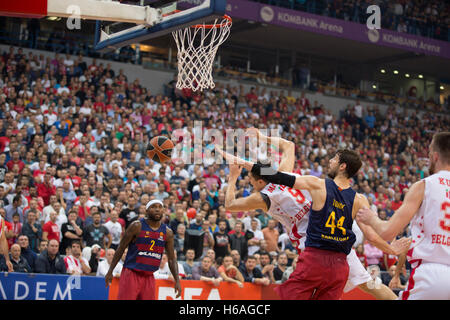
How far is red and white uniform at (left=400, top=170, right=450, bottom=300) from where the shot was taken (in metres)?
4.23

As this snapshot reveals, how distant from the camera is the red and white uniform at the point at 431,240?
423cm

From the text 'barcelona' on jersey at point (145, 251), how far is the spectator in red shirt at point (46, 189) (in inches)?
192

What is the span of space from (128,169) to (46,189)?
206cm

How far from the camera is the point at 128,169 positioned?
13672 mm

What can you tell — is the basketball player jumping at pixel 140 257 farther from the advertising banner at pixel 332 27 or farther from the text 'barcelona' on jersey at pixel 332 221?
the advertising banner at pixel 332 27

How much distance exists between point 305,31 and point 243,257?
41.9 ft

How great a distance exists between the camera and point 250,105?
19.8 meters

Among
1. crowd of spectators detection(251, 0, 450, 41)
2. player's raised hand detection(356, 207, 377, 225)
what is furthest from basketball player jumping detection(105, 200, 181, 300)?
crowd of spectators detection(251, 0, 450, 41)

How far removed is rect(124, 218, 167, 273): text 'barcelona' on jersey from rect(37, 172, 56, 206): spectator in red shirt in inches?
192

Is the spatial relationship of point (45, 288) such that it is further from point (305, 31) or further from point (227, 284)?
point (305, 31)

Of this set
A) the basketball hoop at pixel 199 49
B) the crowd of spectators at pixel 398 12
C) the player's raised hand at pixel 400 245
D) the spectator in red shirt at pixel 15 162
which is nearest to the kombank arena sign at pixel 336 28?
the crowd of spectators at pixel 398 12

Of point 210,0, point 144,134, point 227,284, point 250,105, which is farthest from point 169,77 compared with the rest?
point 210,0

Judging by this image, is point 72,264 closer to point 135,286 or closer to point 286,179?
point 135,286

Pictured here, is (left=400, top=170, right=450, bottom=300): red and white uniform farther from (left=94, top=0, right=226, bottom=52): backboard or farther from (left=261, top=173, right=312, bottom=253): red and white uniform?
(left=94, top=0, right=226, bottom=52): backboard
